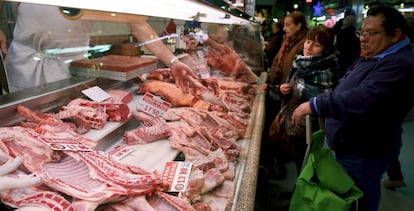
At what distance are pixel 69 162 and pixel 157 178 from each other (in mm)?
335

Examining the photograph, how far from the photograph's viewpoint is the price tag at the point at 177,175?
1.29 m

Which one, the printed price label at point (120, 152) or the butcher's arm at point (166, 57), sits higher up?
the butcher's arm at point (166, 57)

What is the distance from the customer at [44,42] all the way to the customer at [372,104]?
117 cm

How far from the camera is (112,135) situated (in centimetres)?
164

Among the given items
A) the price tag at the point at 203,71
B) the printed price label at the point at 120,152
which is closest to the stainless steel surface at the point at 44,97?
the printed price label at the point at 120,152

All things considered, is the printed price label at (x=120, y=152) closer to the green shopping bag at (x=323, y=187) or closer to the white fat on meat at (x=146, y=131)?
the white fat on meat at (x=146, y=131)

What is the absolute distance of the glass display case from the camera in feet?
5.07

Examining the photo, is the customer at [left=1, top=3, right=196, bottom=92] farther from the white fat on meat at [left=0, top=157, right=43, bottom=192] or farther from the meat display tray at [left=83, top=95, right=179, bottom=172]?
the white fat on meat at [left=0, top=157, right=43, bottom=192]

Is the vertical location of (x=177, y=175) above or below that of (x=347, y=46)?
below

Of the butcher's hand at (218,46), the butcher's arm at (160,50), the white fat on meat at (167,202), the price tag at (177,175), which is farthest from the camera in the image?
the butcher's hand at (218,46)

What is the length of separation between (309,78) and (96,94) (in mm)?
2040

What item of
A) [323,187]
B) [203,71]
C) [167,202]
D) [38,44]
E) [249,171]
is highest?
[38,44]

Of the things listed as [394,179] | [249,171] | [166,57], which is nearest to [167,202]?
[249,171]

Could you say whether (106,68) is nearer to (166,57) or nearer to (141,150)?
(166,57)
